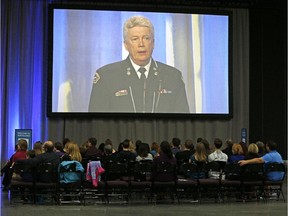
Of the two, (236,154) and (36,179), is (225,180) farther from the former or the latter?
(36,179)

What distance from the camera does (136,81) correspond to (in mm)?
16156

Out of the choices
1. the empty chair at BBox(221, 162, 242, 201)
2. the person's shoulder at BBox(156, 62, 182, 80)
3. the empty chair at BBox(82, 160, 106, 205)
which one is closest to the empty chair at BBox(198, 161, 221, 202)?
the empty chair at BBox(221, 162, 242, 201)

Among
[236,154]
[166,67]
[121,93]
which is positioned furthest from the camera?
[166,67]

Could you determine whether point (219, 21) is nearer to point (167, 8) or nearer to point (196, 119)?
point (167, 8)

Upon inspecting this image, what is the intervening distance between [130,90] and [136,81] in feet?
1.13

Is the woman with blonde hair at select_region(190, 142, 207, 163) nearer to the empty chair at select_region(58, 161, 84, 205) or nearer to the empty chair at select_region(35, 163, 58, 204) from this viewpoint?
the empty chair at select_region(58, 161, 84, 205)

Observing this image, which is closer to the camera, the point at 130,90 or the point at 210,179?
the point at 210,179

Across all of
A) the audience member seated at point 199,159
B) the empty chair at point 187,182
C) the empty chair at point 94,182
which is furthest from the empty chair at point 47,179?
the audience member seated at point 199,159

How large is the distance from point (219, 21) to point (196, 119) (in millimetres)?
3333

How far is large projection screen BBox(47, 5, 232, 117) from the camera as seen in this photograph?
52.3ft

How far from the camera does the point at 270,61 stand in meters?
17.8

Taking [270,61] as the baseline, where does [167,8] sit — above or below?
above

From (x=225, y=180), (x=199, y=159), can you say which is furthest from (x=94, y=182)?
(x=225, y=180)

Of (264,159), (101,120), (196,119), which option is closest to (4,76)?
(101,120)
